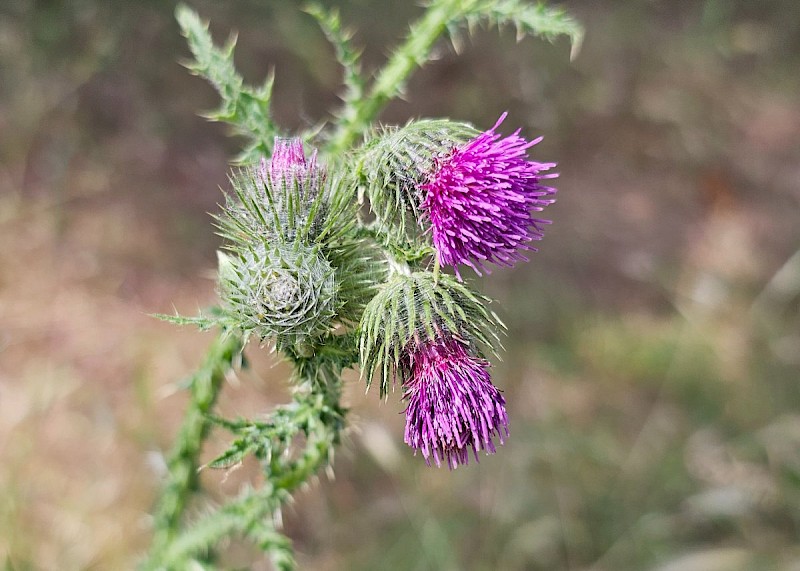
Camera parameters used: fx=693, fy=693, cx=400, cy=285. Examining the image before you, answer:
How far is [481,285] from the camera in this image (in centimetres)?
529

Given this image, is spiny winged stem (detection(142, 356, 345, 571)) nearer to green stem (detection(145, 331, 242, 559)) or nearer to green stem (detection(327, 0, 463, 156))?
green stem (detection(145, 331, 242, 559))

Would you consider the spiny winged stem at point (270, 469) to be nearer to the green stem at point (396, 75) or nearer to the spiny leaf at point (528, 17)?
the green stem at point (396, 75)

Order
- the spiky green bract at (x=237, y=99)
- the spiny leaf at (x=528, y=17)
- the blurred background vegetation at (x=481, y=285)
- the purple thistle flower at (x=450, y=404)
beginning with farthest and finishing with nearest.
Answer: the blurred background vegetation at (x=481, y=285)
the spiny leaf at (x=528, y=17)
the spiky green bract at (x=237, y=99)
the purple thistle flower at (x=450, y=404)

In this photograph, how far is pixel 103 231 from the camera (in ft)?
16.0

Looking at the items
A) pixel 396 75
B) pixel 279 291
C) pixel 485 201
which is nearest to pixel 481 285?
pixel 396 75

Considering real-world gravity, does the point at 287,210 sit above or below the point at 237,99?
below

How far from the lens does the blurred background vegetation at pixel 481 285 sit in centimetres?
439

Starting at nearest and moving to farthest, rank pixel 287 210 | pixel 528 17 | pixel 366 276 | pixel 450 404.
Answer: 1. pixel 450 404
2. pixel 287 210
3. pixel 366 276
4. pixel 528 17

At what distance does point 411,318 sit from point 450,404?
0.28m

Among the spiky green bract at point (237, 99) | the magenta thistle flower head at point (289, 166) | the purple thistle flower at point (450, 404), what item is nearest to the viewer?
the purple thistle flower at point (450, 404)

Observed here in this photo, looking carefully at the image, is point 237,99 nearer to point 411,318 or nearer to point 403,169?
point 403,169

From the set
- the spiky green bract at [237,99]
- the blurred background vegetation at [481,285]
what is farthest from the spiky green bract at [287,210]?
the blurred background vegetation at [481,285]

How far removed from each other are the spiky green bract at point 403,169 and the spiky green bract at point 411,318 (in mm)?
168

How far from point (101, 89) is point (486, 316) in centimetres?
425
